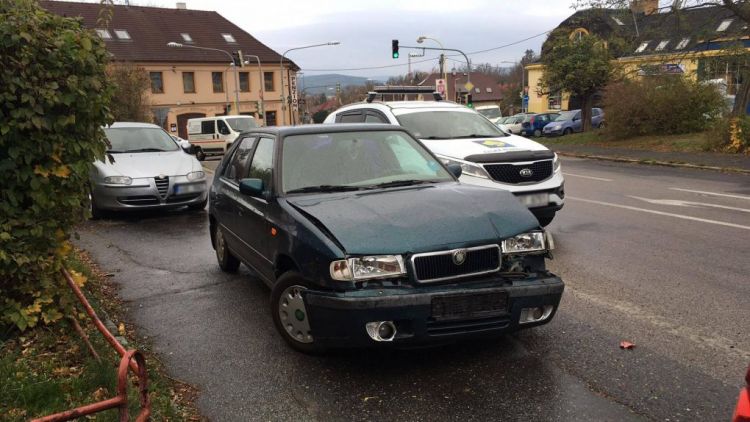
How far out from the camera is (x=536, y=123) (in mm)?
36156

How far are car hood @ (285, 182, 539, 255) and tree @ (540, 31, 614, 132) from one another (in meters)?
26.4

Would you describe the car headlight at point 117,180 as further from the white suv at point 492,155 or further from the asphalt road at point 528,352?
the white suv at point 492,155

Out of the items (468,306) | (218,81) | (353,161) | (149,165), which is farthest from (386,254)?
(218,81)

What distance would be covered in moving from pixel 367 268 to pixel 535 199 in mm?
4629

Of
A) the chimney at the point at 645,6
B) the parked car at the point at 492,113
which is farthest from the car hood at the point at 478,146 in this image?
the parked car at the point at 492,113

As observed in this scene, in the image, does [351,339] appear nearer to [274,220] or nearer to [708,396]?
[274,220]

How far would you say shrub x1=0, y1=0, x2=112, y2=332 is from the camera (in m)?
3.87

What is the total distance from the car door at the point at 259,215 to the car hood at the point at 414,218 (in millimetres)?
394

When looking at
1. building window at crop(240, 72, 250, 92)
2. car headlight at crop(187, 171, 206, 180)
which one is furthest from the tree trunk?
building window at crop(240, 72, 250, 92)

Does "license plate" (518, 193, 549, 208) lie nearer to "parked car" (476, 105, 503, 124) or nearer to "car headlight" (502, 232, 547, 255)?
"car headlight" (502, 232, 547, 255)

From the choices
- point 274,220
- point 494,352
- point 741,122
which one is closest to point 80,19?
point 274,220

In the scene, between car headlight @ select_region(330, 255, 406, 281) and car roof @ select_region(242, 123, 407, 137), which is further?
car roof @ select_region(242, 123, 407, 137)

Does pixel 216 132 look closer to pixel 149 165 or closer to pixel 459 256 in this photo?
pixel 149 165

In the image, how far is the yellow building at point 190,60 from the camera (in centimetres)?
5044
